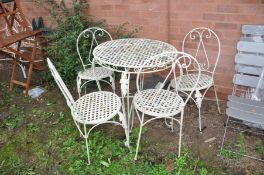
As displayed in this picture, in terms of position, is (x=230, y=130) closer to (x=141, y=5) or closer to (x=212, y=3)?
(x=212, y=3)

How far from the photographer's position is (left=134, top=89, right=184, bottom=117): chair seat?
2.52 m

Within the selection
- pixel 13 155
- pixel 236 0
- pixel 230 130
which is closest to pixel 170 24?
pixel 236 0

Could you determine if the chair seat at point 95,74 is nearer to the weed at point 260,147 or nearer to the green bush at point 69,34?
the green bush at point 69,34

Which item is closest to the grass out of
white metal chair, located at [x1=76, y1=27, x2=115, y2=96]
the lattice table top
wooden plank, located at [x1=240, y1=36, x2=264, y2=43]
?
white metal chair, located at [x1=76, y1=27, x2=115, y2=96]

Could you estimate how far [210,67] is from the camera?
338 cm

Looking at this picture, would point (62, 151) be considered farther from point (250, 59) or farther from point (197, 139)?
point (250, 59)

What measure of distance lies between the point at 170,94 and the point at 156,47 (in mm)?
527

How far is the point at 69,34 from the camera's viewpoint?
3.87 metres

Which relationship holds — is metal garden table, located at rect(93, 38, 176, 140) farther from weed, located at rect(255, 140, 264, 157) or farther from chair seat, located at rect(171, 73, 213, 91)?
weed, located at rect(255, 140, 264, 157)

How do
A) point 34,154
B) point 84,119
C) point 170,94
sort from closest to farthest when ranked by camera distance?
point 84,119 → point 170,94 → point 34,154

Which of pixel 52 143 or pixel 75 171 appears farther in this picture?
pixel 52 143

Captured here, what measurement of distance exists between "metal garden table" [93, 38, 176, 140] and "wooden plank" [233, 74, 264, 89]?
29.1 inches

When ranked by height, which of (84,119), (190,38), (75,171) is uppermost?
(190,38)

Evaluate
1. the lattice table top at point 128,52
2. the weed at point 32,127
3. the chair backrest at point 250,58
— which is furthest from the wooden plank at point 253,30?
the weed at point 32,127
